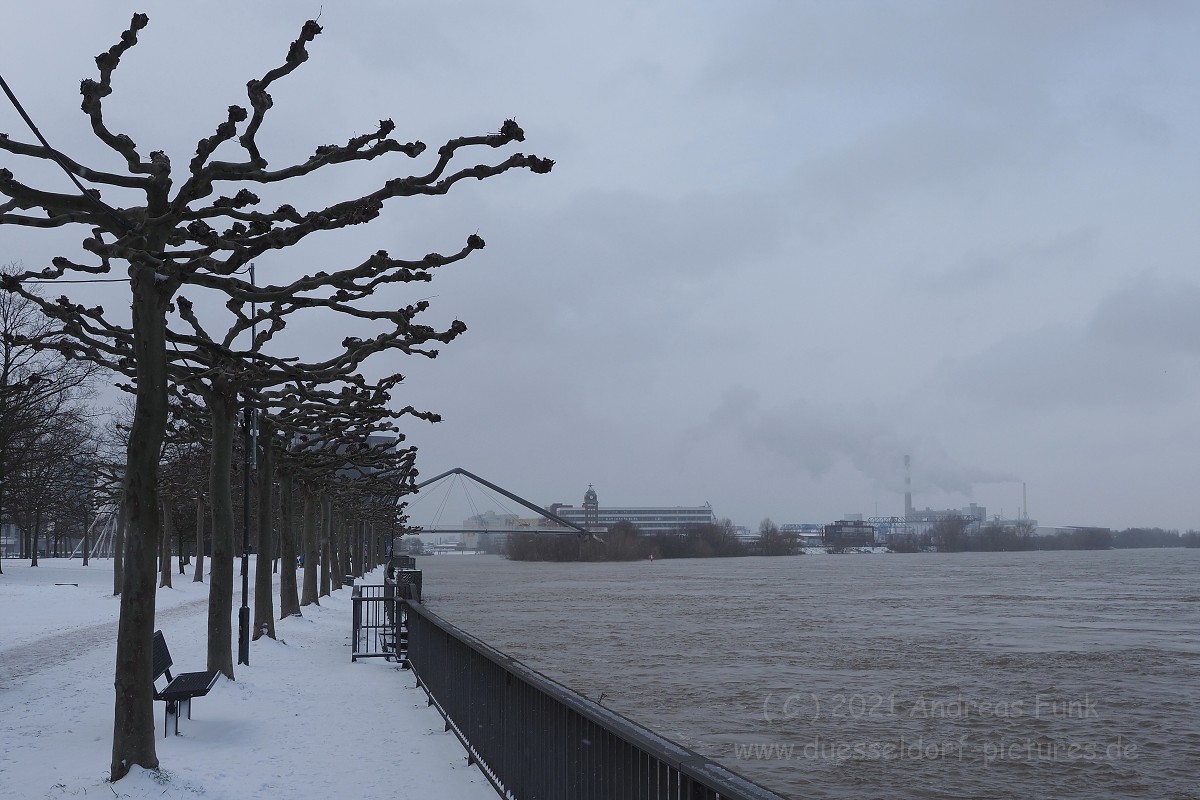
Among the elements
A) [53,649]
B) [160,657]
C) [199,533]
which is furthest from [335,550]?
[160,657]

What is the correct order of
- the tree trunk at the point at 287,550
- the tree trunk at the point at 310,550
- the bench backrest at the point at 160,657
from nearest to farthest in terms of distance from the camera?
the bench backrest at the point at 160,657 < the tree trunk at the point at 287,550 < the tree trunk at the point at 310,550

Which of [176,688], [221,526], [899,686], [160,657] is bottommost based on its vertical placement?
[899,686]

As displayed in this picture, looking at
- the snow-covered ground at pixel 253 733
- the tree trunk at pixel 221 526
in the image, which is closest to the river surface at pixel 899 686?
the snow-covered ground at pixel 253 733

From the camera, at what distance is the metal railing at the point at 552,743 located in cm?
541

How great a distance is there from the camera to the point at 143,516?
10.3 meters

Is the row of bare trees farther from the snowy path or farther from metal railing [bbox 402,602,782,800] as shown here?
metal railing [bbox 402,602,782,800]

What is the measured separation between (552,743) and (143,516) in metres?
4.72

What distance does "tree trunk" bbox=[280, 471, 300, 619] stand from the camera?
89.9ft

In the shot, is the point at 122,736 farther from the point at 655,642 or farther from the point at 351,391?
the point at 655,642

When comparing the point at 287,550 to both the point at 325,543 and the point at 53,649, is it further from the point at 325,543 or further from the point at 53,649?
the point at 325,543

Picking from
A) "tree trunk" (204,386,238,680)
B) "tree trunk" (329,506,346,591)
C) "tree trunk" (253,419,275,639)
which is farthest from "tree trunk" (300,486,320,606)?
"tree trunk" (204,386,238,680)

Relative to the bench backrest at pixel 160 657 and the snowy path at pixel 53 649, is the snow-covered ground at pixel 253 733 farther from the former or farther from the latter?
the bench backrest at pixel 160 657

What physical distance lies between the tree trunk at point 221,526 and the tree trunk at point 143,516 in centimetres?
608

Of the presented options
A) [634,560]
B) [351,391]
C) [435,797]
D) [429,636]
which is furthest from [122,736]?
[634,560]
